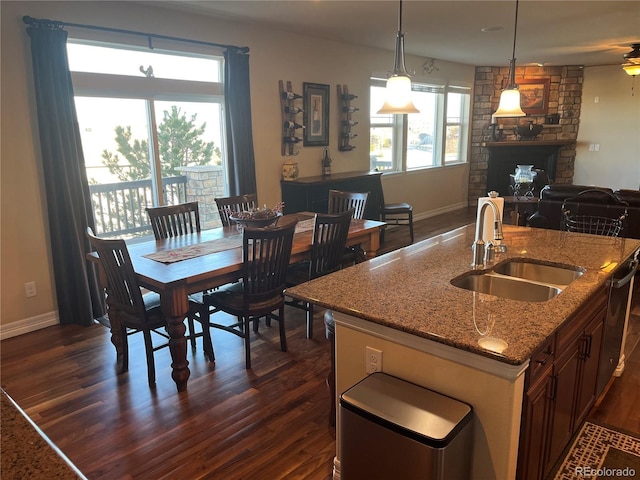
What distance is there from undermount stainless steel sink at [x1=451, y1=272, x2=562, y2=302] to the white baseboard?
10.8 feet

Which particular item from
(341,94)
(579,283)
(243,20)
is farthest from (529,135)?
(579,283)

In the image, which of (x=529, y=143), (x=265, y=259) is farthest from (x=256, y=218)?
(x=529, y=143)

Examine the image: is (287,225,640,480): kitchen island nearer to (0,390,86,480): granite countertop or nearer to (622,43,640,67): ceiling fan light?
(0,390,86,480): granite countertop

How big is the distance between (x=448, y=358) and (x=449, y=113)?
298 inches

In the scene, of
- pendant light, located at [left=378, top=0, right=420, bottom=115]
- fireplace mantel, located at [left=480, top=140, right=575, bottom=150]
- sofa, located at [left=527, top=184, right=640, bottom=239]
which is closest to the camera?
pendant light, located at [left=378, top=0, right=420, bottom=115]

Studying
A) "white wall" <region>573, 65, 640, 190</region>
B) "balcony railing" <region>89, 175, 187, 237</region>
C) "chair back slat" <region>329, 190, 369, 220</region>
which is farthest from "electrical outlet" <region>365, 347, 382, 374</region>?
"white wall" <region>573, 65, 640, 190</region>

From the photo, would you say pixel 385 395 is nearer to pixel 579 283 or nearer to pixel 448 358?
pixel 448 358

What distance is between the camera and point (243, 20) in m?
4.68

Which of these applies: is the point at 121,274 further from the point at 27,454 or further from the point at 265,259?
the point at 27,454

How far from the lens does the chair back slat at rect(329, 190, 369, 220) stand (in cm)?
419

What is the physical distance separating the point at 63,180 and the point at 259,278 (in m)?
1.85

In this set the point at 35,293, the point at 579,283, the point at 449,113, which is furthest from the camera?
the point at 449,113

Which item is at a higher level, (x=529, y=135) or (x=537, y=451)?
(x=529, y=135)

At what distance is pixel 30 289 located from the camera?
12.1ft
